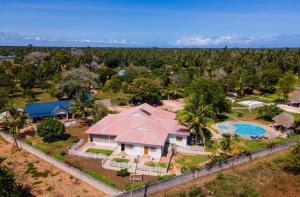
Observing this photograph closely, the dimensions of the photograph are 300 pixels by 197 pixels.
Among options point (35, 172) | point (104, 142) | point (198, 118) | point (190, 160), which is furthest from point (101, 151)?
point (198, 118)

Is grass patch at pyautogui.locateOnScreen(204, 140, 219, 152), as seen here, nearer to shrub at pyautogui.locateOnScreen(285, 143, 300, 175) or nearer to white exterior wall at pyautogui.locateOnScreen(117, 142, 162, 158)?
white exterior wall at pyautogui.locateOnScreen(117, 142, 162, 158)

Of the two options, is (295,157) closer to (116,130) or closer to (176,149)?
(176,149)

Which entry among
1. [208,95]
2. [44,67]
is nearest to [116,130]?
[208,95]

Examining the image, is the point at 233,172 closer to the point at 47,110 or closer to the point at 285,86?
the point at 47,110

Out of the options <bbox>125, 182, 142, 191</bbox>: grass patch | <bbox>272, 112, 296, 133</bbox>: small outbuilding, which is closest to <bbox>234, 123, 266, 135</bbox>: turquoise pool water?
<bbox>272, 112, 296, 133</bbox>: small outbuilding

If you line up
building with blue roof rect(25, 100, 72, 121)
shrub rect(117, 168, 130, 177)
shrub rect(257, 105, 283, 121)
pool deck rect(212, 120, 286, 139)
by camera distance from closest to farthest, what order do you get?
shrub rect(117, 168, 130, 177), pool deck rect(212, 120, 286, 139), building with blue roof rect(25, 100, 72, 121), shrub rect(257, 105, 283, 121)
